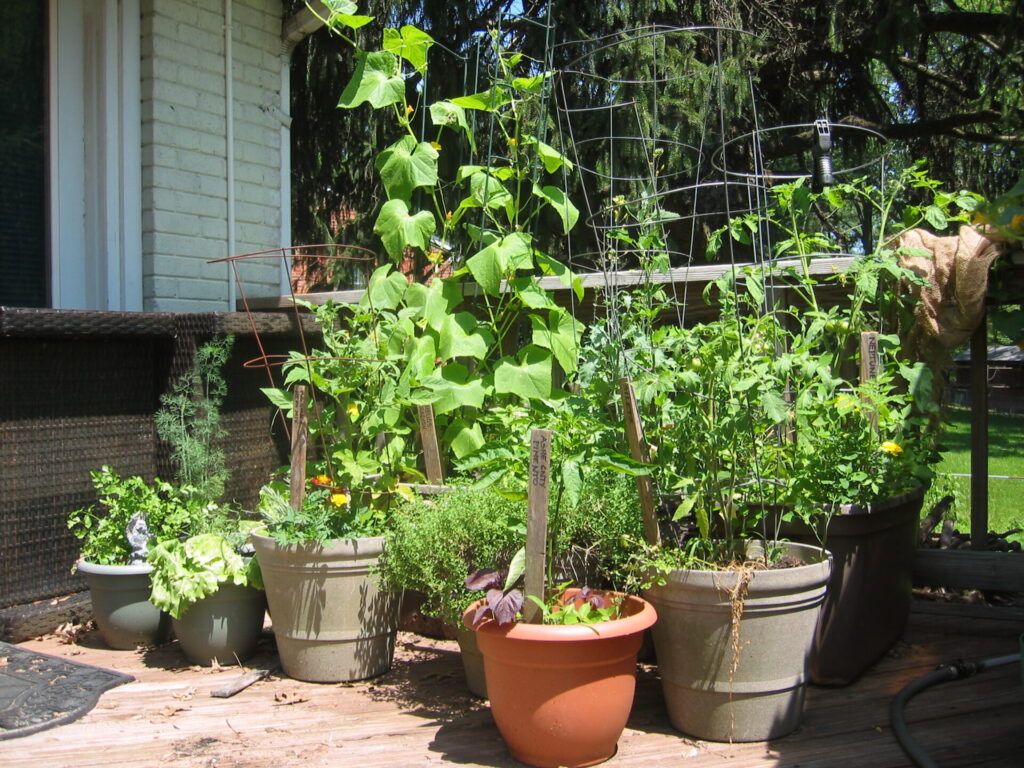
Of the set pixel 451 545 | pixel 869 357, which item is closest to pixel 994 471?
pixel 869 357

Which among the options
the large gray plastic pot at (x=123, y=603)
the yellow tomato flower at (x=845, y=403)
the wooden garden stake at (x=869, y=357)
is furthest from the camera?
the large gray plastic pot at (x=123, y=603)

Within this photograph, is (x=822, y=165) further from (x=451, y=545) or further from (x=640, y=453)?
(x=451, y=545)

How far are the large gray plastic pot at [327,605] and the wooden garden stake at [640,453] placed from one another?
82 cm

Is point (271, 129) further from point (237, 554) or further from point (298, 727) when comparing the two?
point (298, 727)

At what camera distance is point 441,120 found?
311 cm

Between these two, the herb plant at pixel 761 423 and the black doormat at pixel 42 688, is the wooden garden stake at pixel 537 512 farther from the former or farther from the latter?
the black doormat at pixel 42 688

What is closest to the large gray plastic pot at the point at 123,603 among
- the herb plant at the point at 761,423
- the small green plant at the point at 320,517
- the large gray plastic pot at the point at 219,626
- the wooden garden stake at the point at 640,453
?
the large gray plastic pot at the point at 219,626

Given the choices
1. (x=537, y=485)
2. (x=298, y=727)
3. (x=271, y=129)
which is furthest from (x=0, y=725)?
(x=271, y=129)

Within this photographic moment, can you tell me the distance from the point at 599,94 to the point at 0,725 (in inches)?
157

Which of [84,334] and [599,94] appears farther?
[599,94]

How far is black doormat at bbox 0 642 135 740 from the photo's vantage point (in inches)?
95.6

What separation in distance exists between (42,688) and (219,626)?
0.51 m

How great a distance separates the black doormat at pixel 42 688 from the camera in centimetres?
243

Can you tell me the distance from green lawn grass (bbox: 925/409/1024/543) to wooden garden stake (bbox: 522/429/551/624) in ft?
5.30
